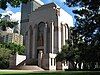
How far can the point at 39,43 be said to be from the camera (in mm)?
115125

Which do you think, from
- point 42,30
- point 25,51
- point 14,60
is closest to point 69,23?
point 42,30

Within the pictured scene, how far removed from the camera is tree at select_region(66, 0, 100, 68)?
34.3 metres

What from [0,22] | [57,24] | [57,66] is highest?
[57,24]

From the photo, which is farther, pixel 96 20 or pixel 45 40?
pixel 45 40

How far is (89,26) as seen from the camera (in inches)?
1449

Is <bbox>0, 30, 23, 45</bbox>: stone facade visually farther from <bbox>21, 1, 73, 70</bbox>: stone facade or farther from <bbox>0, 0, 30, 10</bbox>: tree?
<bbox>0, 0, 30, 10</bbox>: tree

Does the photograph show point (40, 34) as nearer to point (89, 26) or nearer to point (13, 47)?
point (13, 47)

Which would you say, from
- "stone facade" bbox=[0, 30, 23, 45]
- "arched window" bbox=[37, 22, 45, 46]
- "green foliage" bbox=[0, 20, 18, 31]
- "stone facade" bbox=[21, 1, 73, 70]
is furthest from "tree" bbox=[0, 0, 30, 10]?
"stone facade" bbox=[0, 30, 23, 45]

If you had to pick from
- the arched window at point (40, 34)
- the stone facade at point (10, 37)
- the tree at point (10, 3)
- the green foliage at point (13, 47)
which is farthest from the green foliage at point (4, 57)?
the tree at point (10, 3)

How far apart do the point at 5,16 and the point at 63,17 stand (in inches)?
3389

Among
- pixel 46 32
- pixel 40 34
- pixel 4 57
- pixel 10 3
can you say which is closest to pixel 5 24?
pixel 10 3

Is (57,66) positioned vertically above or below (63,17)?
below

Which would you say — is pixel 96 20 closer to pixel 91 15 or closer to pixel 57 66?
pixel 91 15

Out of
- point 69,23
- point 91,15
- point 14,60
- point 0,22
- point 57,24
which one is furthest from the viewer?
point 69,23
